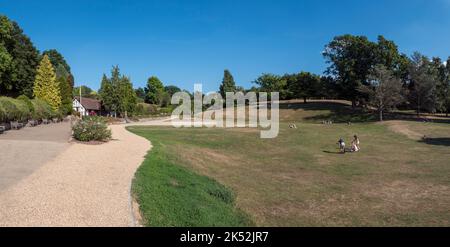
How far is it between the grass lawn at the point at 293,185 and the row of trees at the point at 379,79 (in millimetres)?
22716

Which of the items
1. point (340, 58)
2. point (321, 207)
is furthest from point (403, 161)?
point (340, 58)

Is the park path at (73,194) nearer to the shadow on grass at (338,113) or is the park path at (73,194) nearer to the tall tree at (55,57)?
the shadow on grass at (338,113)

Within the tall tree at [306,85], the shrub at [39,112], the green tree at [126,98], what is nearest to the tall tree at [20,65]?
the green tree at [126,98]

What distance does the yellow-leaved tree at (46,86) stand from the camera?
49844 millimetres

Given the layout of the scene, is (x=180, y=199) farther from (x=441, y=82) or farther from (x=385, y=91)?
(x=441, y=82)

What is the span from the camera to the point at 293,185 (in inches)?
601

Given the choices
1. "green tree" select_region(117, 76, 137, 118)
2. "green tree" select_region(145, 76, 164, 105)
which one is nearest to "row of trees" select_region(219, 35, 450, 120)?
"green tree" select_region(117, 76, 137, 118)

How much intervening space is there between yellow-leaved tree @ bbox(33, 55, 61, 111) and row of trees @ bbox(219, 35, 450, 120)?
45249mm

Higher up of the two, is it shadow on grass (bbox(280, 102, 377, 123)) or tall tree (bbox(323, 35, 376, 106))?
tall tree (bbox(323, 35, 376, 106))

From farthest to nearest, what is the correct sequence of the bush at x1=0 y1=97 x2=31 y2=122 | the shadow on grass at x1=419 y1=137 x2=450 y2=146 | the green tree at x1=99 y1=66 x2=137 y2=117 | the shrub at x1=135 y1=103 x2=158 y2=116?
the shrub at x1=135 y1=103 x2=158 y2=116 < the green tree at x1=99 y1=66 x2=137 y2=117 < the shadow on grass at x1=419 y1=137 x2=450 y2=146 < the bush at x1=0 y1=97 x2=31 y2=122

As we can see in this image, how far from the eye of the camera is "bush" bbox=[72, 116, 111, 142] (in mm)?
19359

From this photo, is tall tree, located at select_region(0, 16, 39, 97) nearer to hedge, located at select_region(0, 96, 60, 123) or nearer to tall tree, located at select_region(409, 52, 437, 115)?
hedge, located at select_region(0, 96, 60, 123)

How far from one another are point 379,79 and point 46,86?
48.5m
